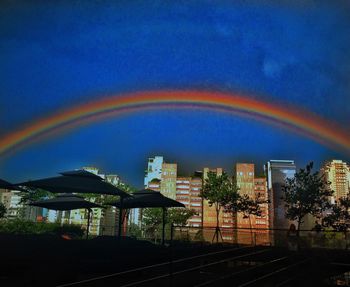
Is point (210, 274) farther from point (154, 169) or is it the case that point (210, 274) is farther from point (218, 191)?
point (154, 169)

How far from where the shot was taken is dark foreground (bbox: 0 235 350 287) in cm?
802

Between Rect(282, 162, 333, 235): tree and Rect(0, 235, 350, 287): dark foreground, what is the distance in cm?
1724

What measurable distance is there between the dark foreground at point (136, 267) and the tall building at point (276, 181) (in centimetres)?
13697

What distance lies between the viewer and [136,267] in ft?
32.0

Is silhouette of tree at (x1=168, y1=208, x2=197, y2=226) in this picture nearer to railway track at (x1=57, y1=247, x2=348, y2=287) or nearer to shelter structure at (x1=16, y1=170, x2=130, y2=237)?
shelter structure at (x1=16, y1=170, x2=130, y2=237)

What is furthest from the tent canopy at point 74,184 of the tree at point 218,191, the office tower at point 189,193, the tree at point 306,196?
the office tower at point 189,193

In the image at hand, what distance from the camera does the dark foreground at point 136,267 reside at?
802cm

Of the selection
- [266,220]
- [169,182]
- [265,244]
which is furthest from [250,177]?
[265,244]

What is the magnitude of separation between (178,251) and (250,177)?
15691cm

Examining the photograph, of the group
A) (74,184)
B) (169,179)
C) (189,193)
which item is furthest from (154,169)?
(74,184)

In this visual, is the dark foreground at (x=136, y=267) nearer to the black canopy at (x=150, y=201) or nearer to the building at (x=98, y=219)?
the black canopy at (x=150, y=201)

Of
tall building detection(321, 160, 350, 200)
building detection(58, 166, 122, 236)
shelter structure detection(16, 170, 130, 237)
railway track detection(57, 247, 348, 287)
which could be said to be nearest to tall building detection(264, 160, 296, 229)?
tall building detection(321, 160, 350, 200)

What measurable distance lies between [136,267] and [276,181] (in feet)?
495

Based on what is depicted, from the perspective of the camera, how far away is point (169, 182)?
168 m
